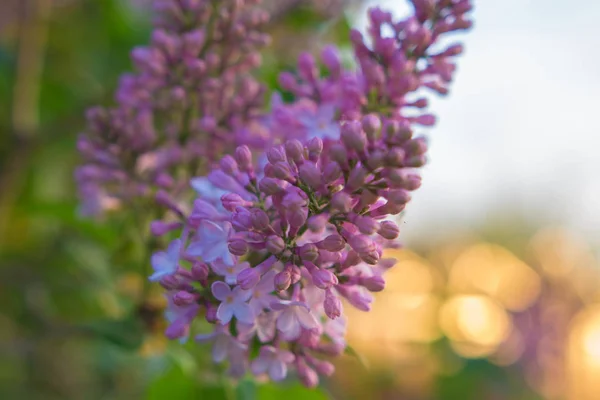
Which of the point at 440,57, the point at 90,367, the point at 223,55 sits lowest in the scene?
the point at 90,367

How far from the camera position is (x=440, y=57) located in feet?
3.28

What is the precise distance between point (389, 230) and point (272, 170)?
6.0 inches

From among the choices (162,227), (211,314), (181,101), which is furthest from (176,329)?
(181,101)

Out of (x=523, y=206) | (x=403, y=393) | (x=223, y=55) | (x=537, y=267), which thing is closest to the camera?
(x=223, y=55)

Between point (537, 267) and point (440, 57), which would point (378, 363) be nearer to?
point (537, 267)

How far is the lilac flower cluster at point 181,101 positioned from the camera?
1074 mm

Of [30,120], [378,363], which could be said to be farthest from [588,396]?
[30,120]

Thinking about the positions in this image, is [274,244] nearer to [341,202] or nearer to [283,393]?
[341,202]

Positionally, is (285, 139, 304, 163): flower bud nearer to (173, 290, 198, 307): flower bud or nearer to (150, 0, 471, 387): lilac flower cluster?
(150, 0, 471, 387): lilac flower cluster

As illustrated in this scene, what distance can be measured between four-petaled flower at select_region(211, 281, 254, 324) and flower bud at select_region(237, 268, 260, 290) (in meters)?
0.02

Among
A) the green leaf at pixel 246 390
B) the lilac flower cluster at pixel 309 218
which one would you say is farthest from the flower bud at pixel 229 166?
the green leaf at pixel 246 390

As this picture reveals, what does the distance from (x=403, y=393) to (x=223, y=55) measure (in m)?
1.66

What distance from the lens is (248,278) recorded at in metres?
0.75

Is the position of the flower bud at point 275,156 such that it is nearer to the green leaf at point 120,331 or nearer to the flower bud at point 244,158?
the flower bud at point 244,158
